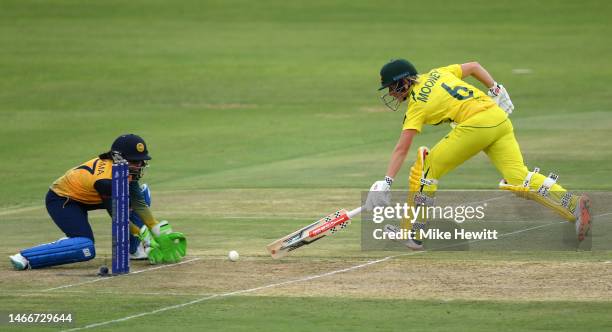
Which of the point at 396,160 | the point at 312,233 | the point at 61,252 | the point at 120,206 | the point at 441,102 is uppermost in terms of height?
the point at 441,102

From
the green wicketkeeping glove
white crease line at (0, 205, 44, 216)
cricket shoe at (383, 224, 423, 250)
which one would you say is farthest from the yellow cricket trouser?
white crease line at (0, 205, 44, 216)

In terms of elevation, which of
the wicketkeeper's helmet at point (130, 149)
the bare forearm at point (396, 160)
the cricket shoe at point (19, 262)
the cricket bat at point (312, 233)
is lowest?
the cricket shoe at point (19, 262)

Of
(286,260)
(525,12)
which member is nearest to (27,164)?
(286,260)

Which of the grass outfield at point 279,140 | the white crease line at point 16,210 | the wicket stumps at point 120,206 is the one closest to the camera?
the grass outfield at point 279,140

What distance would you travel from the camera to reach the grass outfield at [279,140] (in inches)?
413

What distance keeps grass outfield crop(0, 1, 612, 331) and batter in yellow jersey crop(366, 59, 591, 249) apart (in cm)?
67

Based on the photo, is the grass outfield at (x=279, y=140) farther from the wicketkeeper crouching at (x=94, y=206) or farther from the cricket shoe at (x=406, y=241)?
the cricket shoe at (x=406, y=241)

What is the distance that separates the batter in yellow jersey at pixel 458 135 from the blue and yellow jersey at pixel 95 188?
2765 mm

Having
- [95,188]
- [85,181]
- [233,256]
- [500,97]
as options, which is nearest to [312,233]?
[233,256]

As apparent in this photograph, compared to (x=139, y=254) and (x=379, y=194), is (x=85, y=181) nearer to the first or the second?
(x=139, y=254)

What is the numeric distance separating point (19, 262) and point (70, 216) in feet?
2.41

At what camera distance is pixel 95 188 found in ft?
40.7

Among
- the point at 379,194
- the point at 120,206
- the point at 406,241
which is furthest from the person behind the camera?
the point at 406,241

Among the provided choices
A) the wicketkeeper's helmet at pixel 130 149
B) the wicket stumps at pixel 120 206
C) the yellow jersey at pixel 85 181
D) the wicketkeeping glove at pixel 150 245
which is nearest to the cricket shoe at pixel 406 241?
the wicketkeeping glove at pixel 150 245
